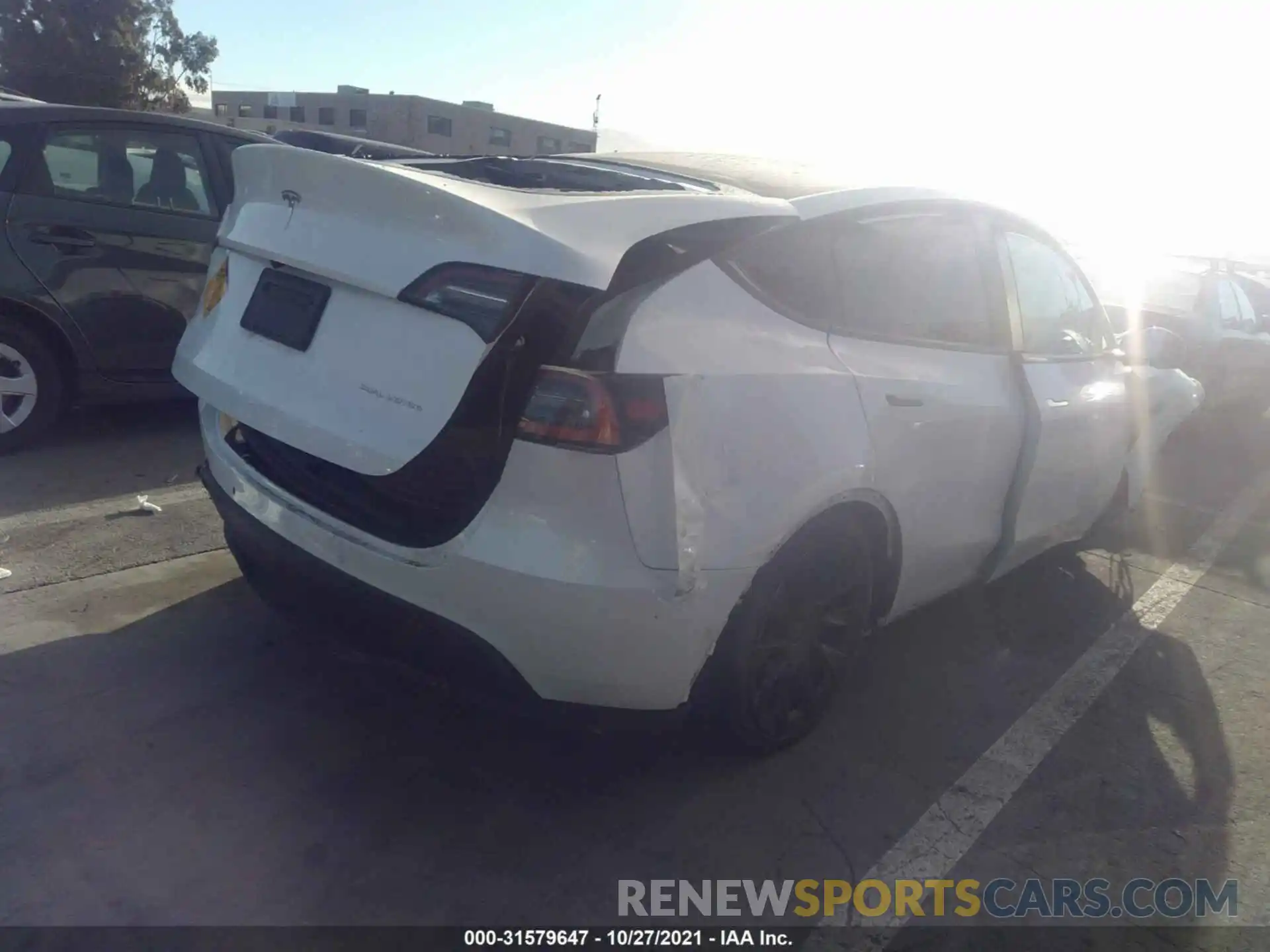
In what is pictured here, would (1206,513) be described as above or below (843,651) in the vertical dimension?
below

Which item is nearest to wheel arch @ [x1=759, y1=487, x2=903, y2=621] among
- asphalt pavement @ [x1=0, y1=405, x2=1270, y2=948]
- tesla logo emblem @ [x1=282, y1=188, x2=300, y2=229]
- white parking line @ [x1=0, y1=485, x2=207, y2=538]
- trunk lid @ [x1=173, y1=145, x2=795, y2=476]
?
asphalt pavement @ [x1=0, y1=405, x2=1270, y2=948]

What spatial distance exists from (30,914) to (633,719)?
4.67 ft

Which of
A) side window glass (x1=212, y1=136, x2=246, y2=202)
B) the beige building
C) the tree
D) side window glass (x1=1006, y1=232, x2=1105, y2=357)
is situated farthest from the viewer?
the beige building

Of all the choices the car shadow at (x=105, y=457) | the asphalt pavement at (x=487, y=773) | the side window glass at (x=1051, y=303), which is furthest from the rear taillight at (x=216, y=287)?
the side window glass at (x=1051, y=303)

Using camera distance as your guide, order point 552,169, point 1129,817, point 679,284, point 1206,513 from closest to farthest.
→ 1. point 679,284
2. point 1129,817
3. point 552,169
4. point 1206,513

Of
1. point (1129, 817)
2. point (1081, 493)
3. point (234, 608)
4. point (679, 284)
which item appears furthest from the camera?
point (1081, 493)

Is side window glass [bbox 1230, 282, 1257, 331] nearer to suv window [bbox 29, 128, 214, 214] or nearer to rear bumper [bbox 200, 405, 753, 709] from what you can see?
suv window [bbox 29, 128, 214, 214]

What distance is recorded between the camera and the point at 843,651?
330 centimetres

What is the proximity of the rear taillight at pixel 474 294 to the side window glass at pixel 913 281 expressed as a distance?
3.58ft

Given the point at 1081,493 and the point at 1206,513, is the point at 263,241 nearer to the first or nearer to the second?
the point at 1081,493

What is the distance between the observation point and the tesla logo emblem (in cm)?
281

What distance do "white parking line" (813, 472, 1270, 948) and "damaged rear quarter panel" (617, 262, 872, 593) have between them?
37.2 inches

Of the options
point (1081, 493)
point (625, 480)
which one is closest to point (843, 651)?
point (625, 480)

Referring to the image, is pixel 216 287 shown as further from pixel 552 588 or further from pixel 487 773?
pixel 487 773
